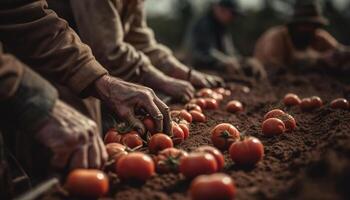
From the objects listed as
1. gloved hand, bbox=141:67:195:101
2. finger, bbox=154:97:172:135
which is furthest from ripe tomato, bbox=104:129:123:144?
gloved hand, bbox=141:67:195:101

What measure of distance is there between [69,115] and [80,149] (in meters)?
0.21

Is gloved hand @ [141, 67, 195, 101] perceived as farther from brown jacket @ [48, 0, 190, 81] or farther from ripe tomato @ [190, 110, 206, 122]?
ripe tomato @ [190, 110, 206, 122]

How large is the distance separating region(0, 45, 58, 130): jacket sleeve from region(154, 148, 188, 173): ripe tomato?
80cm

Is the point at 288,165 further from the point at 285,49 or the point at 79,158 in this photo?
the point at 285,49

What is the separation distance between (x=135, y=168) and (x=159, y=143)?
64 centimetres

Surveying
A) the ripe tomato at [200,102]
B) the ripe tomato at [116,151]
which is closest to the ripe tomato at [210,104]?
the ripe tomato at [200,102]

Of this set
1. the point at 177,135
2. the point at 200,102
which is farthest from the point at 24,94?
the point at 200,102

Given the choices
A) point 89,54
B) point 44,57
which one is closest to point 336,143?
point 89,54

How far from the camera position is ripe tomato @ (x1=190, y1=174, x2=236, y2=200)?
2504 millimetres

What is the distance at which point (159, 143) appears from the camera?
352cm

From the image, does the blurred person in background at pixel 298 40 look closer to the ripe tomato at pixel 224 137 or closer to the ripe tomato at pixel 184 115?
the ripe tomato at pixel 184 115

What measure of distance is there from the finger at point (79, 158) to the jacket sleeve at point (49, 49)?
0.91 metres

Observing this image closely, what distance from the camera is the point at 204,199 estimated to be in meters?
2.51

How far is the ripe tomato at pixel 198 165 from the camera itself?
2.89m
